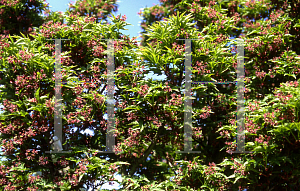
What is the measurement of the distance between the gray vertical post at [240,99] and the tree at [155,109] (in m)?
0.20

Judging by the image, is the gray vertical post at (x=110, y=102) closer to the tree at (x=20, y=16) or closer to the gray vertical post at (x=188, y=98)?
the gray vertical post at (x=188, y=98)

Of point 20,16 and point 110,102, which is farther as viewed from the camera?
point 20,16

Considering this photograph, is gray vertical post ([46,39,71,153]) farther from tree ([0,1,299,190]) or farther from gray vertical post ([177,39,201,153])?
gray vertical post ([177,39,201,153])

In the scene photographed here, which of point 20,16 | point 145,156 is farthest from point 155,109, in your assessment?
point 20,16

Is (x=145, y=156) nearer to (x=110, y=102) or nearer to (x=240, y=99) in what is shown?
(x=110, y=102)

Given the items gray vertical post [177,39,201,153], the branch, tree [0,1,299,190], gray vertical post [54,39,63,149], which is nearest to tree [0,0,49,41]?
tree [0,1,299,190]

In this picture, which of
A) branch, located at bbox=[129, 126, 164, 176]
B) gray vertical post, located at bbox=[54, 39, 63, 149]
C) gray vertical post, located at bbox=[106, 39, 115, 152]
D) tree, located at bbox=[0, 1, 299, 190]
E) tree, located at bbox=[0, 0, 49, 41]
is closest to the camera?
tree, located at bbox=[0, 1, 299, 190]

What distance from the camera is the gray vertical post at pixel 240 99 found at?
884 centimetres

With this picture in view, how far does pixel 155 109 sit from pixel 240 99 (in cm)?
316

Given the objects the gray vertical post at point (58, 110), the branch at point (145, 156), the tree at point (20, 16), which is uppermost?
the tree at point (20, 16)

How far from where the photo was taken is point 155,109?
8953mm

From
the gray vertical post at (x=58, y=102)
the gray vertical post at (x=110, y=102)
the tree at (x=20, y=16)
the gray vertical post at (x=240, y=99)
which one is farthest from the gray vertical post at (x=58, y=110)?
the gray vertical post at (x=240, y=99)

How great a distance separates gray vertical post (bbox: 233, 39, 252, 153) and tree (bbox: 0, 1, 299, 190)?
0.67ft

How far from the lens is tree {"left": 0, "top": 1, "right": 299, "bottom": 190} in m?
8.38
